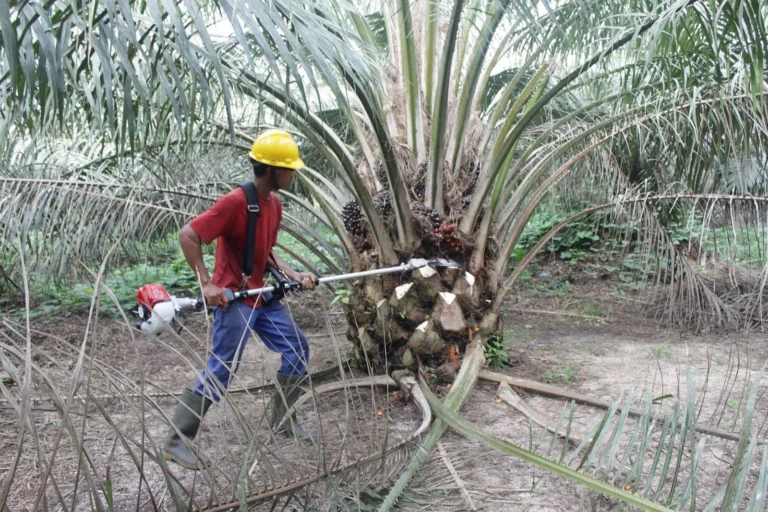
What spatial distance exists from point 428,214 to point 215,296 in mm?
1380

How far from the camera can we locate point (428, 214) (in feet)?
11.0

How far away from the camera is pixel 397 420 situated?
9.68 feet

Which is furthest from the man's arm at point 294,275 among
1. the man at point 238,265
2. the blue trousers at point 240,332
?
the blue trousers at point 240,332

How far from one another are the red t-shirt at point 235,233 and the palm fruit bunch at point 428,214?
0.90 m

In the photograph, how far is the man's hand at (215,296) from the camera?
2.39 meters

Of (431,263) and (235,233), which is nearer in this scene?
(235,233)

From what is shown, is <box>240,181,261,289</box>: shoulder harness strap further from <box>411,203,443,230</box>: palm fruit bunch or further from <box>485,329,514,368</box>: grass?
<box>485,329,514,368</box>: grass

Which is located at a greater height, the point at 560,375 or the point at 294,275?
the point at 294,275

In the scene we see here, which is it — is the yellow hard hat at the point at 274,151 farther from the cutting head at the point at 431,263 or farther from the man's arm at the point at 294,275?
the cutting head at the point at 431,263

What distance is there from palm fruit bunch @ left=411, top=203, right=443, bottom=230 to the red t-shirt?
0.90 metres

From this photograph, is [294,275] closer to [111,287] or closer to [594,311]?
[594,311]

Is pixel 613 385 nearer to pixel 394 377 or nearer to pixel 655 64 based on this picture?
pixel 394 377

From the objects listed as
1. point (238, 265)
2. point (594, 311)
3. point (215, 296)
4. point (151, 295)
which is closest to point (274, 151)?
point (238, 265)

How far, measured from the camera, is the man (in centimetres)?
239
